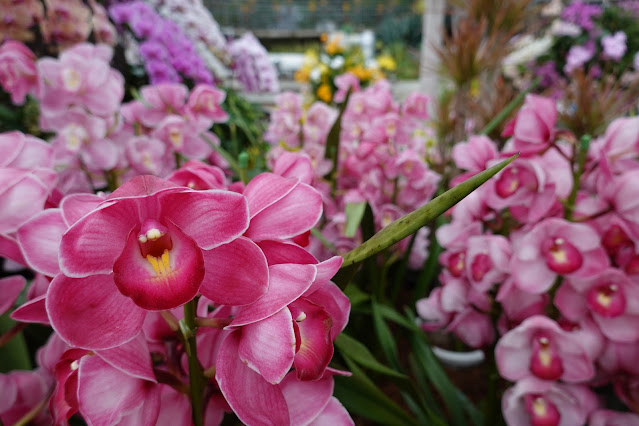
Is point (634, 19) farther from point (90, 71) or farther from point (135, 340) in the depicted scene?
point (135, 340)

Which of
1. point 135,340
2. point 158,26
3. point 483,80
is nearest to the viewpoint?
point 135,340

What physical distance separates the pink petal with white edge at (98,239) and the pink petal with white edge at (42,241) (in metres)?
0.05

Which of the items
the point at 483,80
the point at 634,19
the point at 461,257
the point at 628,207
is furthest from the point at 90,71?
the point at 634,19

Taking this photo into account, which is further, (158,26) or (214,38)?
(214,38)

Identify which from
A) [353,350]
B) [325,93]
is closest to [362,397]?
[353,350]

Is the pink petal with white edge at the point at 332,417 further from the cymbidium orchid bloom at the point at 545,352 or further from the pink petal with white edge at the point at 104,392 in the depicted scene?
the cymbidium orchid bloom at the point at 545,352

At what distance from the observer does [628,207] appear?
0.44m

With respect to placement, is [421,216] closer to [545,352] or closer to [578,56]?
[545,352]

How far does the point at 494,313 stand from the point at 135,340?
45 cm

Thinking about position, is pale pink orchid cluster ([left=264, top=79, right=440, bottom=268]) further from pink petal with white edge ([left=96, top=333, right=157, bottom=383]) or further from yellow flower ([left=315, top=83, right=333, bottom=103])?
yellow flower ([left=315, top=83, right=333, bottom=103])

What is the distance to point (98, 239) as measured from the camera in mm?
196

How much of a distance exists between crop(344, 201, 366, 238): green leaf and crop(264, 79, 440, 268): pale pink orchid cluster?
0.29ft

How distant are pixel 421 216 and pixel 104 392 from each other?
18 centimetres

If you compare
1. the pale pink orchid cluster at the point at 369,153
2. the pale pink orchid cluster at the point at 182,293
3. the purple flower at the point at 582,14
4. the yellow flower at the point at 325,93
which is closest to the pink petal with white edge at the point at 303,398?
the pale pink orchid cluster at the point at 182,293
